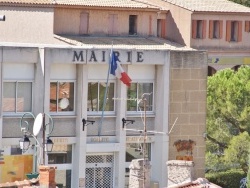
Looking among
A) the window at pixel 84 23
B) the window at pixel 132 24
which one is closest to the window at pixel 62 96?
the window at pixel 84 23

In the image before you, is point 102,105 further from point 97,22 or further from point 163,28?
point 163,28

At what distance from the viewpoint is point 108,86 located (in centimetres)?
5172

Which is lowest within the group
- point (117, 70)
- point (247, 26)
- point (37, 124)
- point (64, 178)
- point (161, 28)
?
point (64, 178)

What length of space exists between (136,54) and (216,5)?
120 ft

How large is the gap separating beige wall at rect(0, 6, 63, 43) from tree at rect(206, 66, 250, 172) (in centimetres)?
1036

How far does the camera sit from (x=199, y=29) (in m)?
87.8

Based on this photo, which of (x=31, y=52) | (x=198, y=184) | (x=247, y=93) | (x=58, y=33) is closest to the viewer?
(x=198, y=184)

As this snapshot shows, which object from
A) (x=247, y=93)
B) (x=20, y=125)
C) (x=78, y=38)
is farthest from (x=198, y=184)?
(x=78, y=38)

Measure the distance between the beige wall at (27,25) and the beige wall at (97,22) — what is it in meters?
1.55

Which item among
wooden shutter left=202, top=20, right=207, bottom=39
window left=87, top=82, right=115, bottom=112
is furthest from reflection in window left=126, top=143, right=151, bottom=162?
wooden shutter left=202, top=20, right=207, bottom=39

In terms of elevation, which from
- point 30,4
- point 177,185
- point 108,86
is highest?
point 30,4

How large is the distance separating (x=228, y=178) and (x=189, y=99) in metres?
7.05

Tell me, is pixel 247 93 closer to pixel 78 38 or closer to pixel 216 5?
pixel 78 38

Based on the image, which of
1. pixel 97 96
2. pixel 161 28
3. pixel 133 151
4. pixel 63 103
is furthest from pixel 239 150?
pixel 161 28
